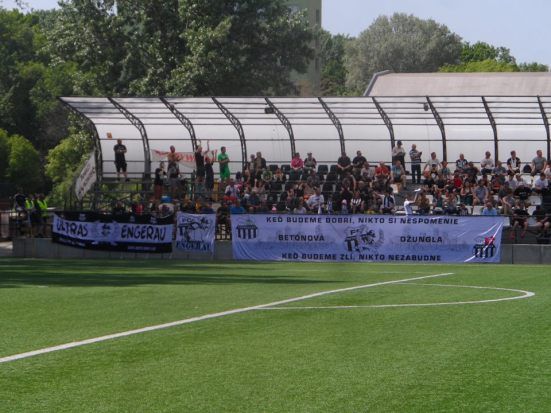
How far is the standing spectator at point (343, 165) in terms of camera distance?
40.5 metres

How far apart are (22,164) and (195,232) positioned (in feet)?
153

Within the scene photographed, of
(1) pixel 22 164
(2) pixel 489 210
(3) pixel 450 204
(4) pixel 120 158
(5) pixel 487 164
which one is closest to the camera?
(2) pixel 489 210

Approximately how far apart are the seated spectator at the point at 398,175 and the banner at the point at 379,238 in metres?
9.12

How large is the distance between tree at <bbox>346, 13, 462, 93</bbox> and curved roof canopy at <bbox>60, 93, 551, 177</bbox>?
2985 inches

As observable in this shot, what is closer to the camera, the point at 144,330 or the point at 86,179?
the point at 144,330

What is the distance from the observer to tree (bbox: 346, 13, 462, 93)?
123m

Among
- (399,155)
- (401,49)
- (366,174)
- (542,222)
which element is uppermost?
(401,49)

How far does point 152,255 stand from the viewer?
35125mm

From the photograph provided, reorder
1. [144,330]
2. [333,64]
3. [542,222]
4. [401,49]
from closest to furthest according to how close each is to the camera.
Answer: [144,330] < [542,222] < [401,49] < [333,64]

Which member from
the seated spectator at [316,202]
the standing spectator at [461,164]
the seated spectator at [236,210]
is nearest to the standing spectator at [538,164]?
the standing spectator at [461,164]

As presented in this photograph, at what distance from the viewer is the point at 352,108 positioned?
42.9 meters

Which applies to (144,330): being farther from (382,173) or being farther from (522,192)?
(382,173)

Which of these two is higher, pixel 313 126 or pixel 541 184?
pixel 313 126

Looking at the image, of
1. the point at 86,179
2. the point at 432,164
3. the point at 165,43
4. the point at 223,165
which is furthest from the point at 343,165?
the point at 165,43
